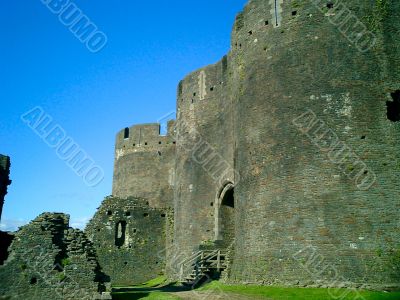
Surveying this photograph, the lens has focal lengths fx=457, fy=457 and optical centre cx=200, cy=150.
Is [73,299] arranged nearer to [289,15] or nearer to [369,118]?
[369,118]

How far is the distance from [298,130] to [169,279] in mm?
14497

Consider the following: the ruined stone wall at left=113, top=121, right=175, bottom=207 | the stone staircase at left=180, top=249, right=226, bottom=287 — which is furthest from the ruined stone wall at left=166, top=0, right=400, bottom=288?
the ruined stone wall at left=113, top=121, right=175, bottom=207

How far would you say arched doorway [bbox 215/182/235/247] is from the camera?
24.4 m

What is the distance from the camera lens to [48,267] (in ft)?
48.6

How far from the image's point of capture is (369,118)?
16109 mm

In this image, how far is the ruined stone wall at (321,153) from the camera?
1511 cm

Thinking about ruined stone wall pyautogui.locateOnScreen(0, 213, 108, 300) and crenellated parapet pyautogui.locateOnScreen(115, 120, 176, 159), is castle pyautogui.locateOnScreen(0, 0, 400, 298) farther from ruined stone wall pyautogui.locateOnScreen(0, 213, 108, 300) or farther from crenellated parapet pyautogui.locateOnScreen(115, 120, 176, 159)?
crenellated parapet pyautogui.locateOnScreen(115, 120, 176, 159)

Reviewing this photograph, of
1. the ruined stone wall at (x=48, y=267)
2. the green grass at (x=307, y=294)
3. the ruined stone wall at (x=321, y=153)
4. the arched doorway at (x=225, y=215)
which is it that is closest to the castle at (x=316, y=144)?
the ruined stone wall at (x=321, y=153)

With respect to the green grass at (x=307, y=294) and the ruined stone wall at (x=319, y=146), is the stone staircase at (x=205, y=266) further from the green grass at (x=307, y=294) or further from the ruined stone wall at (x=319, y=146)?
the green grass at (x=307, y=294)

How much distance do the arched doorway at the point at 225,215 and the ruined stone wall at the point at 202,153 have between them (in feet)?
1.22

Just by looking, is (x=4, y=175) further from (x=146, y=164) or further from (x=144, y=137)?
(x=144, y=137)

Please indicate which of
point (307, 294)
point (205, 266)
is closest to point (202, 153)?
point (205, 266)

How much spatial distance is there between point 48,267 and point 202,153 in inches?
531

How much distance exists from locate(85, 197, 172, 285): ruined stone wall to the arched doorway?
7497 mm
